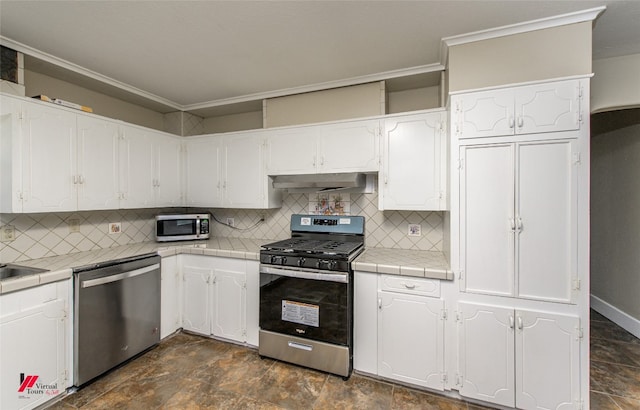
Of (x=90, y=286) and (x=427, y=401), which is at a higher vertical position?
(x=90, y=286)

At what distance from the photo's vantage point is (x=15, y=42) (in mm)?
2043

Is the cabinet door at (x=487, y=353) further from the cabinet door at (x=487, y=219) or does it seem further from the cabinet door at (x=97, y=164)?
the cabinet door at (x=97, y=164)

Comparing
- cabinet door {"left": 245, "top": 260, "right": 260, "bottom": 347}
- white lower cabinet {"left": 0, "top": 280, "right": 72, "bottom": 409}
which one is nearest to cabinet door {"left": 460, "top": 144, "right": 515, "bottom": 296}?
cabinet door {"left": 245, "top": 260, "right": 260, "bottom": 347}

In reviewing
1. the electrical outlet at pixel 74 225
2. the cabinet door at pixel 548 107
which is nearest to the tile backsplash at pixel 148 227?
the electrical outlet at pixel 74 225

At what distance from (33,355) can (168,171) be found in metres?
1.91

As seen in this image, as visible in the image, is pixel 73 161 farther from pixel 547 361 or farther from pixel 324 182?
pixel 547 361

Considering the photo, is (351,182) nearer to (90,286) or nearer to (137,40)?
(137,40)

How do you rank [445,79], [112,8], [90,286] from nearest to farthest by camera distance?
[112,8] < [90,286] < [445,79]

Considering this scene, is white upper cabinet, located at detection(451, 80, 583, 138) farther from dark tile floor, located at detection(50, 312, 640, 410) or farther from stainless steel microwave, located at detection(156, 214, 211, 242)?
stainless steel microwave, located at detection(156, 214, 211, 242)

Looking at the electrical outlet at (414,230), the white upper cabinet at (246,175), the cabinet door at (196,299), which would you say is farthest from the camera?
the white upper cabinet at (246,175)

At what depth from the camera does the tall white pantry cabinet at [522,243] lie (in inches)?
69.5

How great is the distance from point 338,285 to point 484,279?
1.01 m

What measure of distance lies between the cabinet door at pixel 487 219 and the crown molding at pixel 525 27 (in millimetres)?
747

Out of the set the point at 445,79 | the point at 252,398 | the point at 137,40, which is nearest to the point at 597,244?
the point at 445,79
